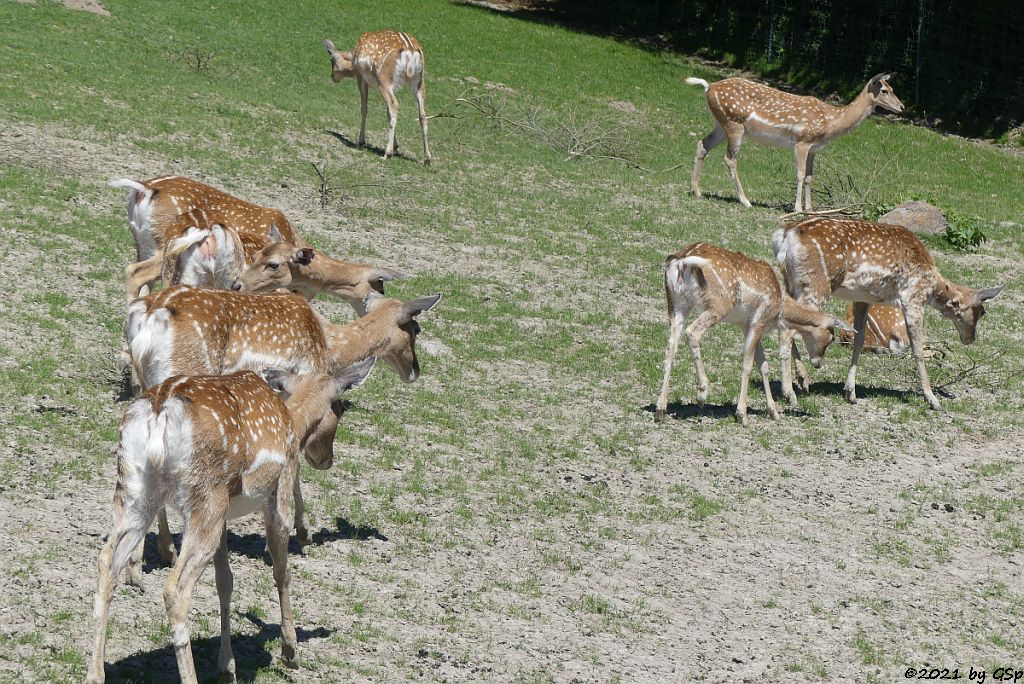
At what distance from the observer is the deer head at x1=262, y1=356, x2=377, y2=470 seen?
6859 mm

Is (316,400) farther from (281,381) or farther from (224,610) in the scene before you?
(224,610)

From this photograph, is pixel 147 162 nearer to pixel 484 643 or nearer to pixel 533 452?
pixel 533 452

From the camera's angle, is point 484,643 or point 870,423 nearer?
point 484,643

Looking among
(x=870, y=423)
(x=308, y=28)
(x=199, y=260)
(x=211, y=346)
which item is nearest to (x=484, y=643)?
(x=211, y=346)

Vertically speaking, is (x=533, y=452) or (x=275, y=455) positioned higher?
(x=275, y=455)

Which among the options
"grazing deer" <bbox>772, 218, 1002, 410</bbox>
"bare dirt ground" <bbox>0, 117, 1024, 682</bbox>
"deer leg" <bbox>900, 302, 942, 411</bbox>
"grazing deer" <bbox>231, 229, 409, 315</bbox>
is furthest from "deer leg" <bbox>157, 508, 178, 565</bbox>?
"deer leg" <bbox>900, 302, 942, 411</bbox>

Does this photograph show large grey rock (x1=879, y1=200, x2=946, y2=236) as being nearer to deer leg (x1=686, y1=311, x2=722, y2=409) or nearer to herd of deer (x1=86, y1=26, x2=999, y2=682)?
herd of deer (x1=86, y1=26, x2=999, y2=682)

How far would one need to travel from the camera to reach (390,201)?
53.2 ft

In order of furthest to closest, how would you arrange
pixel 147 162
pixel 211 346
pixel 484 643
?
1. pixel 147 162
2. pixel 211 346
3. pixel 484 643

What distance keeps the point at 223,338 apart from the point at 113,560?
7.70ft

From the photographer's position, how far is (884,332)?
13453 millimetres

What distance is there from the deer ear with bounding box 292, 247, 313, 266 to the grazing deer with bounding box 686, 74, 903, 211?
9800mm

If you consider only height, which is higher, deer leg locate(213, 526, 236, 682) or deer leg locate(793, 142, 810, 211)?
deer leg locate(793, 142, 810, 211)

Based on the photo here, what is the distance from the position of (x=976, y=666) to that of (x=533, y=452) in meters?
3.58
